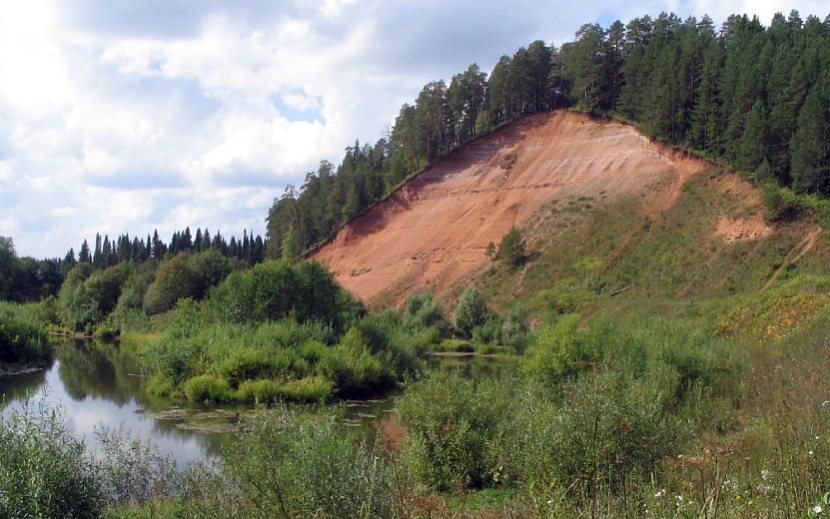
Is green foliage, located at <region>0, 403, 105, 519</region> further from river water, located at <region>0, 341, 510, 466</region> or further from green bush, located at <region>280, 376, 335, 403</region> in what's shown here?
green bush, located at <region>280, 376, 335, 403</region>

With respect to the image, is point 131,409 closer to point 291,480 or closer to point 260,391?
point 260,391

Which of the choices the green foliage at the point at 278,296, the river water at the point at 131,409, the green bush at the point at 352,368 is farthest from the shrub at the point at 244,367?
the green foliage at the point at 278,296

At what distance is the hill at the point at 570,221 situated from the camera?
5338 centimetres

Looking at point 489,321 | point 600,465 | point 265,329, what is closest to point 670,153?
point 489,321

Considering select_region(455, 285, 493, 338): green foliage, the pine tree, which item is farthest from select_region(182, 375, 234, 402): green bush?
the pine tree

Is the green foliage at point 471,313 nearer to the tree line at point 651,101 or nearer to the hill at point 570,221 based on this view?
the hill at point 570,221

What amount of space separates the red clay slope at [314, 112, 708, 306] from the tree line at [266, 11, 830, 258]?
2397 mm

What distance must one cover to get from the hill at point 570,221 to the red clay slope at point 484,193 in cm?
14

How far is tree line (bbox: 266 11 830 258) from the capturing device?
5422 centimetres

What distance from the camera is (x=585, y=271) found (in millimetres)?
60062

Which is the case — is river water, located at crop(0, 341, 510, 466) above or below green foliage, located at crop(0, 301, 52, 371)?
below

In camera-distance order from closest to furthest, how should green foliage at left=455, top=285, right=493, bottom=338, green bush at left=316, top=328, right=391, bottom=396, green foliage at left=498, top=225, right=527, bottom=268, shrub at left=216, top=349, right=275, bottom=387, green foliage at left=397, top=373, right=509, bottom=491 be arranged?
green foliage at left=397, top=373, right=509, bottom=491, shrub at left=216, top=349, right=275, bottom=387, green bush at left=316, top=328, right=391, bottom=396, green foliage at left=455, top=285, right=493, bottom=338, green foliage at left=498, top=225, right=527, bottom=268

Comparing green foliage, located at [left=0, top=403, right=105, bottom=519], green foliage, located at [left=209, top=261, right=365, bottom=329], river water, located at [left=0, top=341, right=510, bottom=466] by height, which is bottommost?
river water, located at [left=0, top=341, right=510, bottom=466]

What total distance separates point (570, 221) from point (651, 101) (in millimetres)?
13611
